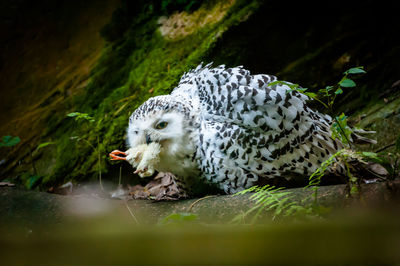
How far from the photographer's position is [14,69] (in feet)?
12.7

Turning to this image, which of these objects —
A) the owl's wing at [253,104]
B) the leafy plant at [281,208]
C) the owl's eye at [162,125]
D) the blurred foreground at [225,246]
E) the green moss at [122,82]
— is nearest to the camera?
the blurred foreground at [225,246]

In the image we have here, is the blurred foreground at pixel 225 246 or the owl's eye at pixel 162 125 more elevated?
the owl's eye at pixel 162 125

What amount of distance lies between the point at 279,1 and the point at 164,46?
4.10ft

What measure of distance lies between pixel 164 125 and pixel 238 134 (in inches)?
19.9

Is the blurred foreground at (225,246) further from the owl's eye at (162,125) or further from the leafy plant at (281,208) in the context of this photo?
the owl's eye at (162,125)

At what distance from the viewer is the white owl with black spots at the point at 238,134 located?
201 centimetres

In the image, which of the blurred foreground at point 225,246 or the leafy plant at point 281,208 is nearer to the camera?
the blurred foreground at point 225,246

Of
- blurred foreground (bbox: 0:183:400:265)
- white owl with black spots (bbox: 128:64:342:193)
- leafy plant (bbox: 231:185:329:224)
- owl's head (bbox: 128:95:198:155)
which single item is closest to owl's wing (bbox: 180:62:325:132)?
white owl with black spots (bbox: 128:64:342:193)

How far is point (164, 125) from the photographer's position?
214 cm

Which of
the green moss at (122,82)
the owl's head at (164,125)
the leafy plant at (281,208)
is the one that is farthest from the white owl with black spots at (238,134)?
the green moss at (122,82)

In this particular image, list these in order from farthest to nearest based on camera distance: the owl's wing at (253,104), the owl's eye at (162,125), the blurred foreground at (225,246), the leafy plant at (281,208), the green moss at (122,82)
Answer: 1. the green moss at (122,82)
2. the owl's eye at (162,125)
3. the owl's wing at (253,104)
4. the leafy plant at (281,208)
5. the blurred foreground at (225,246)

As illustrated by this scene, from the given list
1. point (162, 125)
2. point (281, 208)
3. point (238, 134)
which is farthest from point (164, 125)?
point (281, 208)

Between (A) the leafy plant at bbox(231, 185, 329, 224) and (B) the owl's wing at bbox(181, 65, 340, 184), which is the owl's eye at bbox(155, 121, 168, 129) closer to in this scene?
(B) the owl's wing at bbox(181, 65, 340, 184)

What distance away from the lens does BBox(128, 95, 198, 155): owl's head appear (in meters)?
2.09
